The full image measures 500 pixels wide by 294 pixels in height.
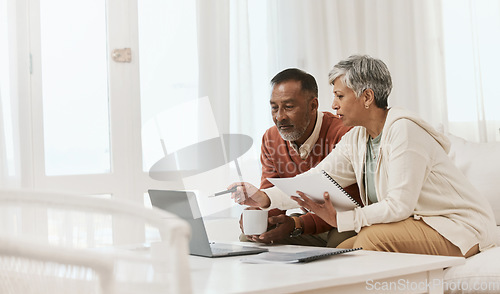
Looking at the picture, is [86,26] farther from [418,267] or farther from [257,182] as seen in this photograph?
[418,267]

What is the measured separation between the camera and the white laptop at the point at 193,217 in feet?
6.05

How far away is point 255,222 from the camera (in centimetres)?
217

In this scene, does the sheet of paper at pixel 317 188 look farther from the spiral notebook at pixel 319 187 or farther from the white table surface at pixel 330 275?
the white table surface at pixel 330 275

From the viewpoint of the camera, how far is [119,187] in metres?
3.26

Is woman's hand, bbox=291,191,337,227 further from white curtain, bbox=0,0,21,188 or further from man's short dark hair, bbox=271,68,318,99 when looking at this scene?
white curtain, bbox=0,0,21,188

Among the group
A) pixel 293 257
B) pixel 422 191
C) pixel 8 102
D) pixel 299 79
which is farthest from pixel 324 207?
pixel 8 102

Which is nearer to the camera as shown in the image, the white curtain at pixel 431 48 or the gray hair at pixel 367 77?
the gray hair at pixel 367 77

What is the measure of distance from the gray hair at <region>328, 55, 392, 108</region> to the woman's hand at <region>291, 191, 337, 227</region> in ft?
1.49

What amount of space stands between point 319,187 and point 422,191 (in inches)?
15.1

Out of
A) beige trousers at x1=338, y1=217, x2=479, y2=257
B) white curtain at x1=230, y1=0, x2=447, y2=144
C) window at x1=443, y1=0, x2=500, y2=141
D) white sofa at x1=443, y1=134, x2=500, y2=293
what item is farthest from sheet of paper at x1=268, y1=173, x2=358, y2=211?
window at x1=443, y1=0, x2=500, y2=141

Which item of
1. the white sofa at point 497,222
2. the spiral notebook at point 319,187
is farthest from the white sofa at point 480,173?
the spiral notebook at point 319,187

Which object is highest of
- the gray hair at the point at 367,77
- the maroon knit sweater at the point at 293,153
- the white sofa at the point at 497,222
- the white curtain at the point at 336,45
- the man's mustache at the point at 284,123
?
the white curtain at the point at 336,45

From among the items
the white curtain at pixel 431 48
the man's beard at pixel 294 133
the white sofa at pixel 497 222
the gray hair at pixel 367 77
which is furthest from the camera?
the white curtain at pixel 431 48

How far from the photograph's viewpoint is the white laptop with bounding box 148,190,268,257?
72.6 inches
